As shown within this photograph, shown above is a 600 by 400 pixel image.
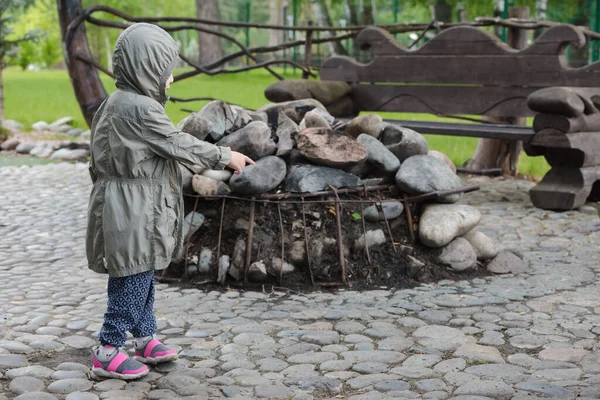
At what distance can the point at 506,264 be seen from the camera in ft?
19.0

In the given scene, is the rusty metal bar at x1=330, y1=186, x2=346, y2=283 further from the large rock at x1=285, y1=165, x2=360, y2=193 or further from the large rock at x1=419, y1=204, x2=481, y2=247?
the large rock at x1=419, y1=204, x2=481, y2=247

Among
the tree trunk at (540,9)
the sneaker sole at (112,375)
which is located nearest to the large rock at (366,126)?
the sneaker sole at (112,375)

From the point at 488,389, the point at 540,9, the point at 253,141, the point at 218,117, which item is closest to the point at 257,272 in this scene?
the point at 253,141

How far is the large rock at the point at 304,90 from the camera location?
8805 millimetres

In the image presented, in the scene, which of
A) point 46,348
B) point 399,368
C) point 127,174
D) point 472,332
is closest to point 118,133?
point 127,174

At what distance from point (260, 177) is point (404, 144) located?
3.87 feet

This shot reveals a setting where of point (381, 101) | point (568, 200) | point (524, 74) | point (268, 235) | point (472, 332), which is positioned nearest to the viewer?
point (472, 332)

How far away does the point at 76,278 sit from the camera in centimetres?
556

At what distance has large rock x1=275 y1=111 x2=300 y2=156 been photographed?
5641 millimetres

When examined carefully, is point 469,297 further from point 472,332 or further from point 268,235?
point 268,235

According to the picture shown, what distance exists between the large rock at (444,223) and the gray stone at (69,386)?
2667 mm

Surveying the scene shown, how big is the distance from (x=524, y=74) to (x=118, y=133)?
6.01 metres

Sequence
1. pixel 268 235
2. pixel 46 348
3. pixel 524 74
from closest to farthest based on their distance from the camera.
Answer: pixel 46 348 → pixel 268 235 → pixel 524 74

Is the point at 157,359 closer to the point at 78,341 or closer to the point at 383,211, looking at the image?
the point at 78,341
